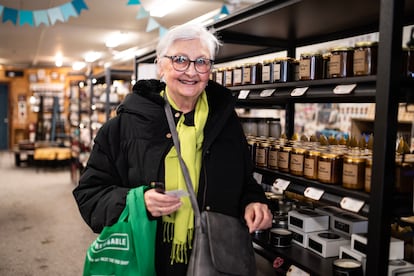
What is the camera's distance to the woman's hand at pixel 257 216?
1.71 meters

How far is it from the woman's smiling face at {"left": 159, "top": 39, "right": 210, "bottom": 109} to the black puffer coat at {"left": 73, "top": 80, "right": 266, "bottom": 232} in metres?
0.10

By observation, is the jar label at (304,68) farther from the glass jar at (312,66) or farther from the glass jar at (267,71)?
the glass jar at (267,71)

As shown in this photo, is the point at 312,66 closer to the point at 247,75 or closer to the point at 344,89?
the point at 344,89

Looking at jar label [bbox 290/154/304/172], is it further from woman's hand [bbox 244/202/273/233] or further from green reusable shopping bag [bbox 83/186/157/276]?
green reusable shopping bag [bbox 83/186/157/276]

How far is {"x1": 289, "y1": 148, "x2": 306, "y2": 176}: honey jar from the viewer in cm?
209

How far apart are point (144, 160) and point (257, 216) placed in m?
0.50

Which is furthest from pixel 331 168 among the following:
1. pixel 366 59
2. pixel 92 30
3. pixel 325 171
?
pixel 92 30

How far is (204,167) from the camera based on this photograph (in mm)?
1720

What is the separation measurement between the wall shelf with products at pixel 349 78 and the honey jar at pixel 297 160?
50 mm

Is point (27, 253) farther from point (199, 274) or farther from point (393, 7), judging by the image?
point (393, 7)

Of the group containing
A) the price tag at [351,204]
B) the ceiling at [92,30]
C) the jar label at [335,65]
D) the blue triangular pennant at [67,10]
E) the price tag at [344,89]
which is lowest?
the price tag at [351,204]

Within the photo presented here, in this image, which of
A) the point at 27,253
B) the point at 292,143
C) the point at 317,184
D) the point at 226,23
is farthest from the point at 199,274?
the point at 27,253

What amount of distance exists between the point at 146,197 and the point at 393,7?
108 cm

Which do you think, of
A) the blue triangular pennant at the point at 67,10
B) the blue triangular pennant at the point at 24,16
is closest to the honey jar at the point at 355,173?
the blue triangular pennant at the point at 67,10
